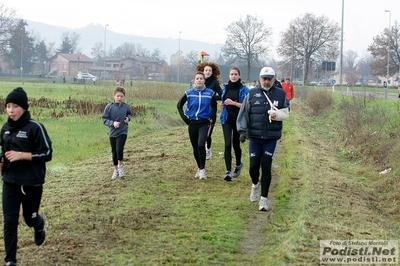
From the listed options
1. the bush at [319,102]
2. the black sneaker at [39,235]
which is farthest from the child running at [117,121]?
the bush at [319,102]

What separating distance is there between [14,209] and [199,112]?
5210 mm

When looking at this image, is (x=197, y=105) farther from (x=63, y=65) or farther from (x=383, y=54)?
(x=63, y=65)

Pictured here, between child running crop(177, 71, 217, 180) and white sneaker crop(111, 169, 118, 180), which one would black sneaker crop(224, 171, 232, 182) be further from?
white sneaker crop(111, 169, 118, 180)

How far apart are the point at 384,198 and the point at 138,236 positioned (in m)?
5.39

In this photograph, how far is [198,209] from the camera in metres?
8.44

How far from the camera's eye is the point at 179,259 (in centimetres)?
616

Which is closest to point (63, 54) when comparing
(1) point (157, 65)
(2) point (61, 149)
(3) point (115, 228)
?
(1) point (157, 65)

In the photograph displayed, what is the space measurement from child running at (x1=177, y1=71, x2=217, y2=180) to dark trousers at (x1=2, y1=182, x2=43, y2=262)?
4.82m

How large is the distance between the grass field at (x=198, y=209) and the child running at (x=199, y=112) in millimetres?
668

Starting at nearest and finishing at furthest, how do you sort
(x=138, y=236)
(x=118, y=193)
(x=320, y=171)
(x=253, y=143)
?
(x=138, y=236) → (x=253, y=143) → (x=118, y=193) → (x=320, y=171)

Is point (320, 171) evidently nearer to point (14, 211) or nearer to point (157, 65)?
point (14, 211)

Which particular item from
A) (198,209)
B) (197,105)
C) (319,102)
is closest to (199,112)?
(197,105)

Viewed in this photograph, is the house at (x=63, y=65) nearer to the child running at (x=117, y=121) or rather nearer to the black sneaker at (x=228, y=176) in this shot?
the child running at (x=117, y=121)

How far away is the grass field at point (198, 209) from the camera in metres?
6.37
